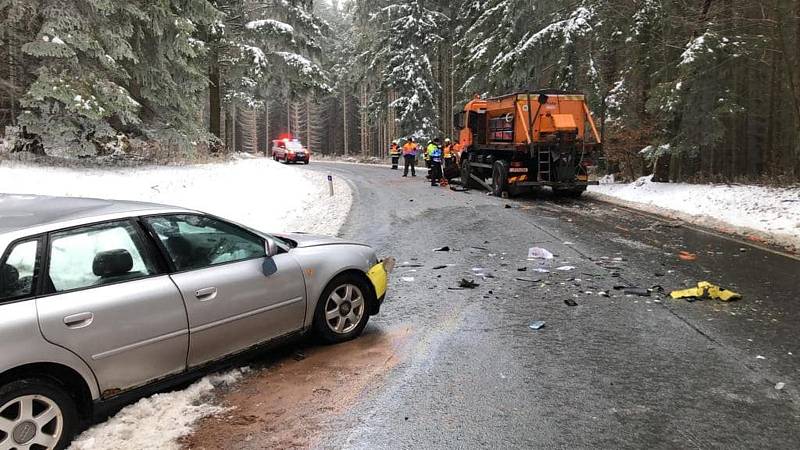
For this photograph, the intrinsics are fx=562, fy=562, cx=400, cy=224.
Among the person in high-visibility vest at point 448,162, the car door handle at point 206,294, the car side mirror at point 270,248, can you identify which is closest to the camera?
the car door handle at point 206,294

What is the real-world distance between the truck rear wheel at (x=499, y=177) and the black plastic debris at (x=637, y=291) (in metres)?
10.4

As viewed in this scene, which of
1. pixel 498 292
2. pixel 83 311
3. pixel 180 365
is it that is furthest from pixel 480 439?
pixel 498 292

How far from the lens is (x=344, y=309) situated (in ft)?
17.6

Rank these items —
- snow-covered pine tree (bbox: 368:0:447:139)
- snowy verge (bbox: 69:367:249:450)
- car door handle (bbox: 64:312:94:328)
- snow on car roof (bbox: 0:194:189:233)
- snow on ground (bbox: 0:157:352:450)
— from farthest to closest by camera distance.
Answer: snow-covered pine tree (bbox: 368:0:447:139) < snow on ground (bbox: 0:157:352:450) < snow on car roof (bbox: 0:194:189:233) < snowy verge (bbox: 69:367:249:450) < car door handle (bbox: 64:312:94:328)

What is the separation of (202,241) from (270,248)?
0.54m

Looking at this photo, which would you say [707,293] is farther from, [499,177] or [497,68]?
[497,68]

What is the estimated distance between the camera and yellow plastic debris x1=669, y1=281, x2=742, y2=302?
21.6ft

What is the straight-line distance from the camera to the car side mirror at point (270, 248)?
185 inches

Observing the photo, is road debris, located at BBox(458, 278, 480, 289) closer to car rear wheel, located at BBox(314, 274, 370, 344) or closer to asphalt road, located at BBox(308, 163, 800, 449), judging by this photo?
asphalt road, located at BBox(308, 163, 800, 449)

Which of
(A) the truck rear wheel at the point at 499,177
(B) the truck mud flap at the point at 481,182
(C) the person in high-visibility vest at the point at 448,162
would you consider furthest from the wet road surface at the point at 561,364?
(C) the person in high-visibility vest at the point at 448,162

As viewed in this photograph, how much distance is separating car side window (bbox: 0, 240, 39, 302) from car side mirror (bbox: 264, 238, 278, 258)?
1697 millimetres

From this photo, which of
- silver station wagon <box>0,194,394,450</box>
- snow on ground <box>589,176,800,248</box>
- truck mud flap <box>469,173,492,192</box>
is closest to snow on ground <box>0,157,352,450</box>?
silver station wagon <box>0,194,394,450</box>

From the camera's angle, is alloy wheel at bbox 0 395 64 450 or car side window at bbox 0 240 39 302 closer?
alloy wheel at bbox 0 395 64 450

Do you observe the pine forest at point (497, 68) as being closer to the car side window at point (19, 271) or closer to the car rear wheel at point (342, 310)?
the car rear wheel at point (342, 310)
